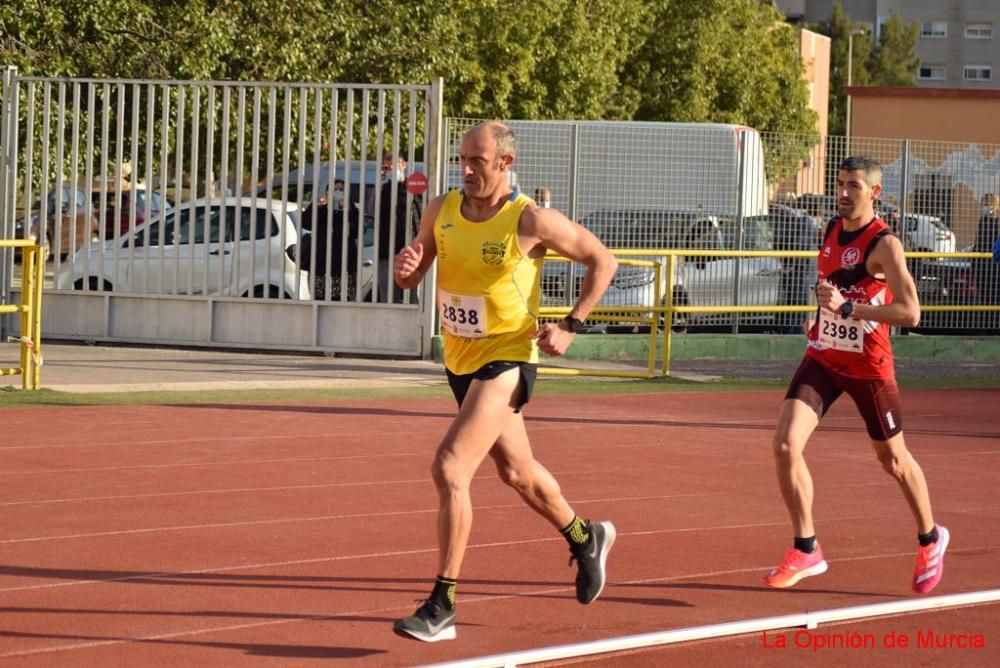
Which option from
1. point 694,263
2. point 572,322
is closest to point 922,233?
point 694,263

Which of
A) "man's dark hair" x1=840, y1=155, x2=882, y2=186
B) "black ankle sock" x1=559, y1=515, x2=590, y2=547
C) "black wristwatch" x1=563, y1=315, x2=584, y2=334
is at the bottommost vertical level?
"black ankle sock" x1=559, y1=515, x2=590, y2=547

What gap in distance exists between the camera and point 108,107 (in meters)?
19.1

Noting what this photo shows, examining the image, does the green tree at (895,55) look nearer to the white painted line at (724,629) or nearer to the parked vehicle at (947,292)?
the parked vehicle at (947,292)

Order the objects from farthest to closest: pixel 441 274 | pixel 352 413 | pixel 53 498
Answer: pixel 352 413
pixel 53 498
pixel 441 274

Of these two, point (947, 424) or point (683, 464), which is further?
point (947, 424)

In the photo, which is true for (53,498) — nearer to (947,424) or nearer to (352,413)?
(352,413)

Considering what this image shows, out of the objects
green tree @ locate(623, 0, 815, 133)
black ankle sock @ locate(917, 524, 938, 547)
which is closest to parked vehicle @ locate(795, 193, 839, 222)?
black ankle sock @ locate(917, 524, 938, 547)

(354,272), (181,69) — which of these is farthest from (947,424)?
(181,69)

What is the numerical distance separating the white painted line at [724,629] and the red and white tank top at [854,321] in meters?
1.20

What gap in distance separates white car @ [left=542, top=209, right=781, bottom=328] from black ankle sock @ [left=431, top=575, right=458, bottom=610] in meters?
12.4

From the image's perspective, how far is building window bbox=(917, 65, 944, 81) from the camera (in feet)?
342

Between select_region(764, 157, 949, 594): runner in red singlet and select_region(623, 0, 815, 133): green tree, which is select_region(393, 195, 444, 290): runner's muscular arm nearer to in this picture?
select_region(764, 157, 949, 594): runner in red singlet

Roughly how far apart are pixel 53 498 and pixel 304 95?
9183 millimetres

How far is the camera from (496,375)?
7.16 meters
